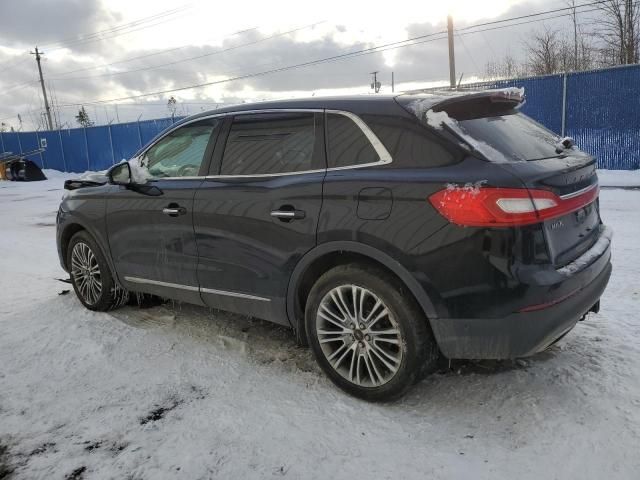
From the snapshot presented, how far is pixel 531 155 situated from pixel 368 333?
1.31 metres

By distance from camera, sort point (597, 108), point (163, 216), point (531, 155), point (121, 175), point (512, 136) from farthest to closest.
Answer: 1. point (597, 108)
2. point (121, 175)
3. point (163, 216)
4. point (512, 136)
5. point (531, 155)

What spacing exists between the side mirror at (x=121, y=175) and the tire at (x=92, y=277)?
680 mm

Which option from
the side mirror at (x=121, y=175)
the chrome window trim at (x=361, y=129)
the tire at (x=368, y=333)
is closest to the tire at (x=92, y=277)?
the side mirror at (x=121, y=175)

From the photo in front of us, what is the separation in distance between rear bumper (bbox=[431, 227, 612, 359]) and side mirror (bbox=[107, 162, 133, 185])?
9.00ft

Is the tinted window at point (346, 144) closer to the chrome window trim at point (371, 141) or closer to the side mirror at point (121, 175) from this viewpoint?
the chrome window trim at point (371, 141)

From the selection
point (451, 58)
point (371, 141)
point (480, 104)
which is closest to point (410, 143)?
point (371, 141)

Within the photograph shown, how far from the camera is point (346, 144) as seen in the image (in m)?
3.03

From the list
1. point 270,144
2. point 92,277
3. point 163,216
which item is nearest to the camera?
point 270,144

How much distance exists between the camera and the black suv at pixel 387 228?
2504mm

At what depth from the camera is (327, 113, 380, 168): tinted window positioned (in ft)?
9.66

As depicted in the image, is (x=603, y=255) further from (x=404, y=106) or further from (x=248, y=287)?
(x=248, y=287)

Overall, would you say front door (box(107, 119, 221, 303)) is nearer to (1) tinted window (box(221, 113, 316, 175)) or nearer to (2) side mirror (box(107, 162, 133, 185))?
(2) side mirror (box(107, 162, 133, 185))

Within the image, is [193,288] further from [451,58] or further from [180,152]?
[451,58]

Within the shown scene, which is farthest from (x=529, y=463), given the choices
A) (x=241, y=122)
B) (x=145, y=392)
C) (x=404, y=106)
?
(x=241, y=122)
